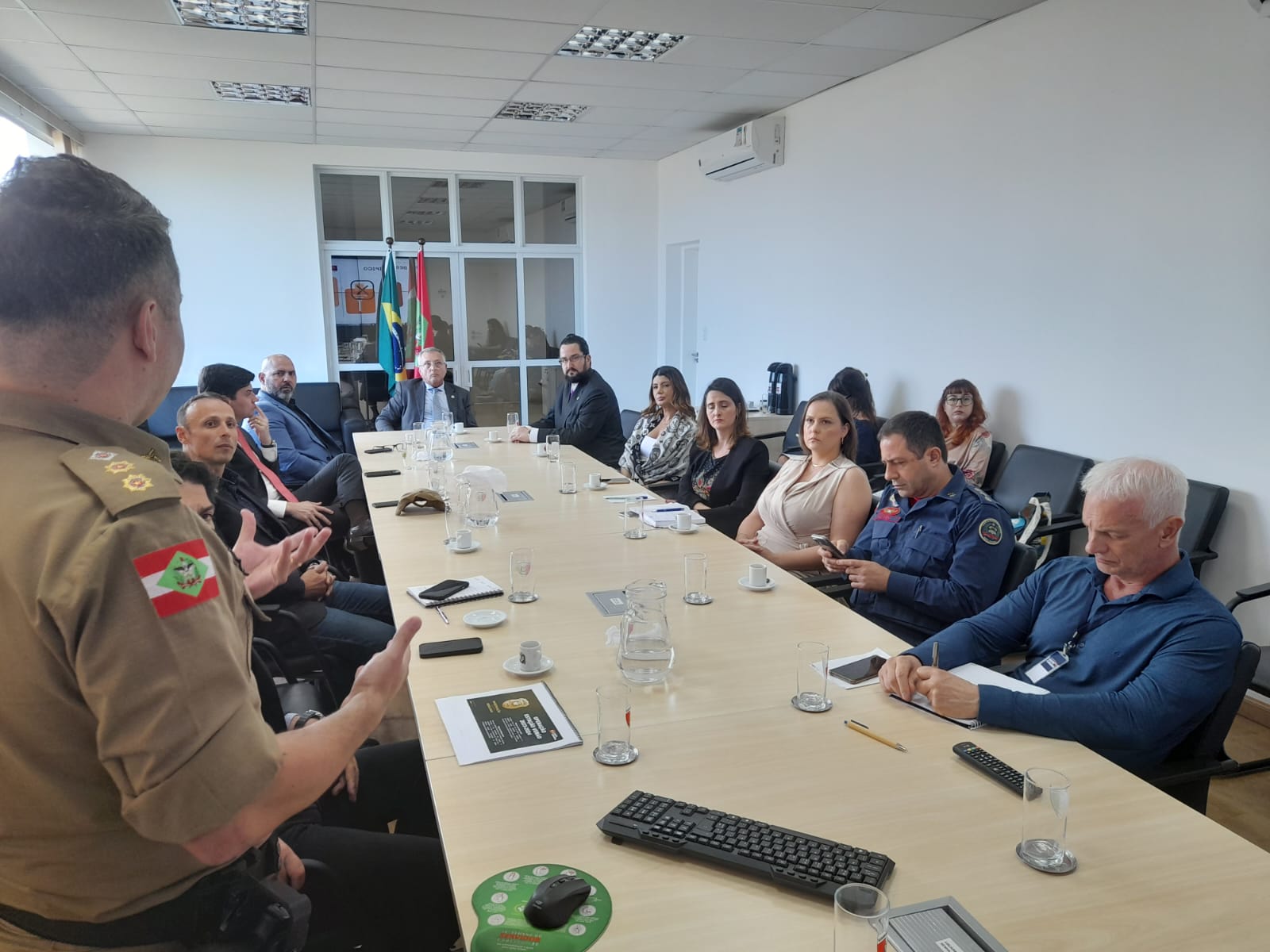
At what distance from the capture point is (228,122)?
7.05 meters

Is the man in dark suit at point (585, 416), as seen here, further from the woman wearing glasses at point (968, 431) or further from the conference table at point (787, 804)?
the conference table at point (787, 804)

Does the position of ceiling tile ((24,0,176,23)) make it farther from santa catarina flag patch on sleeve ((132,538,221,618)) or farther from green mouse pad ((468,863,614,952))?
green mouse pad ((468,863,614,952))

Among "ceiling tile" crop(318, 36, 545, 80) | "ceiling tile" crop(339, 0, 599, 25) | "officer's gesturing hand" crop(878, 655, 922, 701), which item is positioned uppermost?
"ceiling tile" crop(318, 36, 545, 80)

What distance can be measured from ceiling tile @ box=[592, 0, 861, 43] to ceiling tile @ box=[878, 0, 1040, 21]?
23cm

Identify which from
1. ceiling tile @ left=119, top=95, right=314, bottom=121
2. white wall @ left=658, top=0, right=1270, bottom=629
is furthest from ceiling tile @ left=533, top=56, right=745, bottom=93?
ceiling tile @ left=119, top=95, right=314, bottom=121

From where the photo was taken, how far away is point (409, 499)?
11.8 feet

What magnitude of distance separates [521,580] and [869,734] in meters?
1.23

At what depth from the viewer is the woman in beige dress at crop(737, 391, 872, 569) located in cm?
342

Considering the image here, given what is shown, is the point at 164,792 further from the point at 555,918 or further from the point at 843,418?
the point at 843,418

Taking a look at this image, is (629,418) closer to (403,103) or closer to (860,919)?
(403,103)

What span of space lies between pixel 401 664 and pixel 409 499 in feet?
7.84

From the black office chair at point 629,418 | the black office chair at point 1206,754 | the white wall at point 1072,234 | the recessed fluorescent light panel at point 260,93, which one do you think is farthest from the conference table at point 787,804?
the recessed fluorescent light panel at point 260,93

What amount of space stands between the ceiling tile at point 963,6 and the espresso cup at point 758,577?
3.26m

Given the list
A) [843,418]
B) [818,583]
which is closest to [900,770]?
[818,583]
